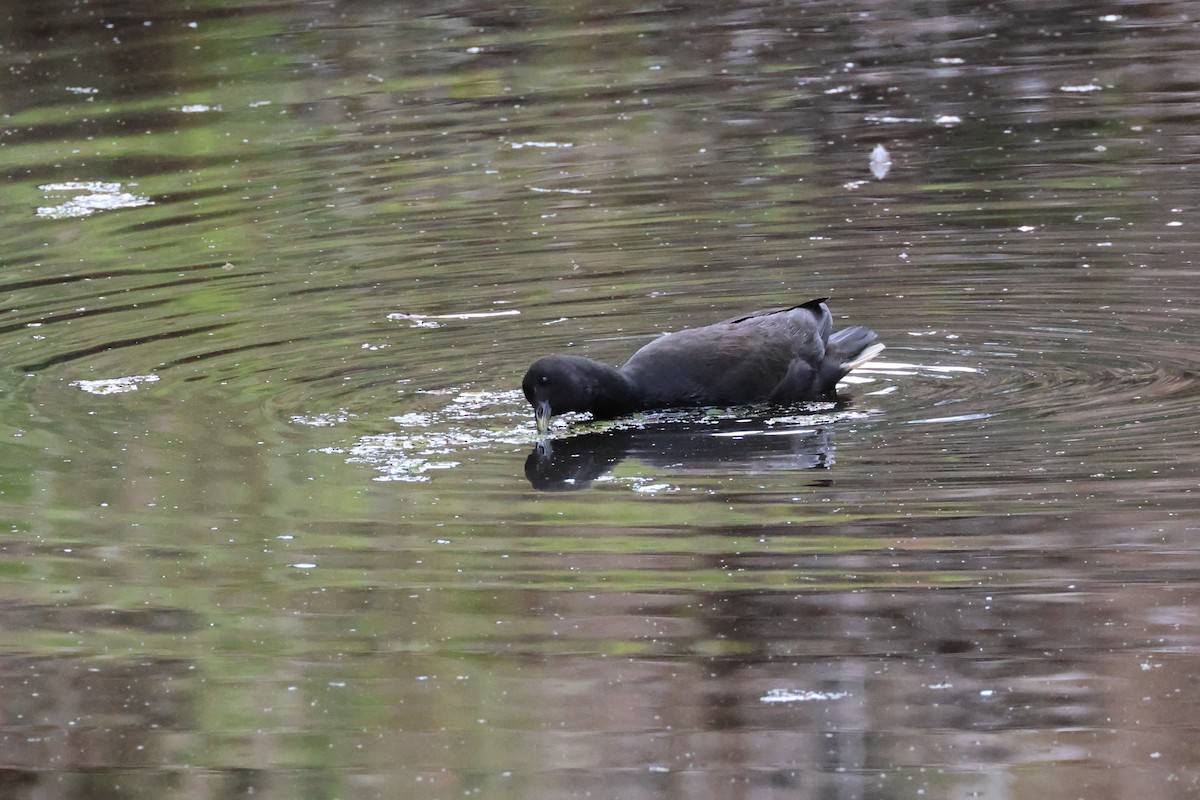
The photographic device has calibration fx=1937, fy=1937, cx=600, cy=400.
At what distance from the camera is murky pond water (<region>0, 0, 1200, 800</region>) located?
15.7 feet

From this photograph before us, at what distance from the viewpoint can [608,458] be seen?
23.0ft

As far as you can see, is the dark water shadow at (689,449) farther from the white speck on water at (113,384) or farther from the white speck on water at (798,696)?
the white speck on water at (113,384)

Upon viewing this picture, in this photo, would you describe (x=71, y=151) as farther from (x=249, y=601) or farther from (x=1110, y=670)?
(x=1110, y=670)

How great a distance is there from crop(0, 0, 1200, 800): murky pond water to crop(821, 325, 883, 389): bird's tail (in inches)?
5.3

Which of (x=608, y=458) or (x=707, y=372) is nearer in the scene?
(x=608, y=458)

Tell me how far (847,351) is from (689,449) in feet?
3.34

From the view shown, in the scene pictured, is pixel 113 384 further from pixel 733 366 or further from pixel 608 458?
pixel 733 366

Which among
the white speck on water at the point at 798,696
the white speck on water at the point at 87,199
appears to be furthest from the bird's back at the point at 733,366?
the white speck on water at the point at 87,199

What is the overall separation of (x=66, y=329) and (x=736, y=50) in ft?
25.6

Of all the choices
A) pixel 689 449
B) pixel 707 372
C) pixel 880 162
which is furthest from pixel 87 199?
pixel 689 449

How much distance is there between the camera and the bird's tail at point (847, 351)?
758cm

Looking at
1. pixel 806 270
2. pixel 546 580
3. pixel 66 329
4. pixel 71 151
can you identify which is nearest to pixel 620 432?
pixel 546 580

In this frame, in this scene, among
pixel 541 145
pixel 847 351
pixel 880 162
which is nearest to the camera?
pixel 847 351

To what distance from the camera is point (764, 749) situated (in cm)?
460
